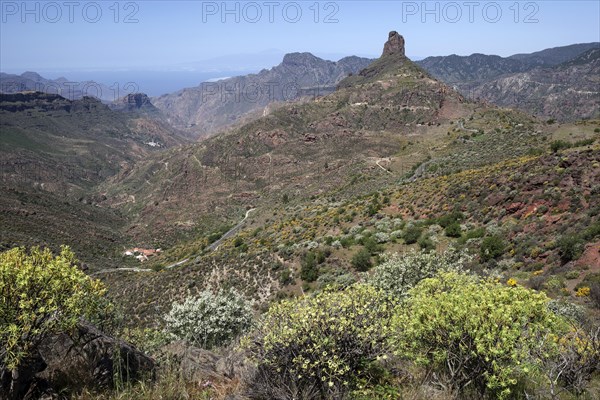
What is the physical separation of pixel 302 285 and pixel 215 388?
891 inches

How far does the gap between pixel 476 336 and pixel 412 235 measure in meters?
23.2

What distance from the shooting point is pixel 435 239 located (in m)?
27.0

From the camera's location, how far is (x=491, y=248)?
22.0 meters

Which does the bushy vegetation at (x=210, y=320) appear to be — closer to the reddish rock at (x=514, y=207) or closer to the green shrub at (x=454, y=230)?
the green shrub at (x=454, y=230)

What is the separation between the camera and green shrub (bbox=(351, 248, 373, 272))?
27.3 meters

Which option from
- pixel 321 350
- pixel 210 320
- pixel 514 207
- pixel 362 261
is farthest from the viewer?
pixel 362 261

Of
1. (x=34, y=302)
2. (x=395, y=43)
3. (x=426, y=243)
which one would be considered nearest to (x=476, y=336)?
(x=34, y=302)

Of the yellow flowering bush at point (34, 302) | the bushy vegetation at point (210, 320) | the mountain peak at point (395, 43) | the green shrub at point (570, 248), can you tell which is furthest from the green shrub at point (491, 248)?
the mountain peak at point (395, 43)

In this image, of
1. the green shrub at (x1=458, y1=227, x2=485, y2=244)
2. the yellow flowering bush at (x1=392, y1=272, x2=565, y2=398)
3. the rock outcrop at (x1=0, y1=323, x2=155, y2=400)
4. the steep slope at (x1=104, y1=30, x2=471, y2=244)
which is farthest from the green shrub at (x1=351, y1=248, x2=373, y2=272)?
the steep slope at (x1=104, y1=30, x2=471, y2=244)

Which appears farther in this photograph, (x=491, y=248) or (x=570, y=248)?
(x=491, y=248)

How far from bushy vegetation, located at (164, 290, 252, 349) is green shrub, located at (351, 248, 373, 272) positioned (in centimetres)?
1056

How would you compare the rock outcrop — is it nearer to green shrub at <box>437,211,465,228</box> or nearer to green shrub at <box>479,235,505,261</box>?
green shrub at <box>479,235,505,261</box>

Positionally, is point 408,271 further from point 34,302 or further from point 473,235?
point 34,302

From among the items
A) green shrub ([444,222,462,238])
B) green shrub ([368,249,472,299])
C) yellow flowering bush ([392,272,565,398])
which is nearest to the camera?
yellow flowering bush ([392,272,565,398])
